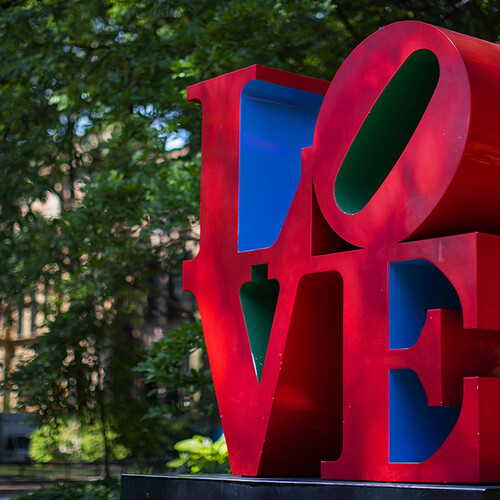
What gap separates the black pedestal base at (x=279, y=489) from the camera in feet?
12.0

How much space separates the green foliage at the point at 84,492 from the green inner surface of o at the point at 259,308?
513 cm

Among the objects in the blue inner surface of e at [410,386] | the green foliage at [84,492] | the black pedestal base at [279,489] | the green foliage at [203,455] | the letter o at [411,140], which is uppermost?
the letter o at [411,140]

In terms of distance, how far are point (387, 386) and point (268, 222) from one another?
70.4 inches

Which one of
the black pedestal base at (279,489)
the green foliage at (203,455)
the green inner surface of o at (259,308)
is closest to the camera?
the black pedestal base at (279,489)

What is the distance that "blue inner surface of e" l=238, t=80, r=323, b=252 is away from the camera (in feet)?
18.7

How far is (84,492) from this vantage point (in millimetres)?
10562

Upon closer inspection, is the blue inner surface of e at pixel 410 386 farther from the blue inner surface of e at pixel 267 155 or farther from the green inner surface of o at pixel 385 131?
the blue inner surface of e at pixel 267 155

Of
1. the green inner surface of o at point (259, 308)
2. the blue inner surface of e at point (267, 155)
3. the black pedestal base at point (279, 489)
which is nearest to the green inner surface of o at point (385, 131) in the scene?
the green inner surface of o at point (259, 308)

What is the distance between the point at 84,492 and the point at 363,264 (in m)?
7.12

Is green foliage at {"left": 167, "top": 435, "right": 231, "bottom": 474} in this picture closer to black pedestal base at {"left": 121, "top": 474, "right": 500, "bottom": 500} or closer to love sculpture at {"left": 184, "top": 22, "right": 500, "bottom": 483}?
black pedestal base at {"left": 121, "top": 474, "right": 500, "bottom": 500}

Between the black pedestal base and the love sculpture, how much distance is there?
272mm

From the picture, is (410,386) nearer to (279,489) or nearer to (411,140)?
(279,489)

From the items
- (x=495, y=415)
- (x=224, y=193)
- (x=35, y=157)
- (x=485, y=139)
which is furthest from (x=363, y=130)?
(x=35, y=157)

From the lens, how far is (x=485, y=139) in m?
4.18
